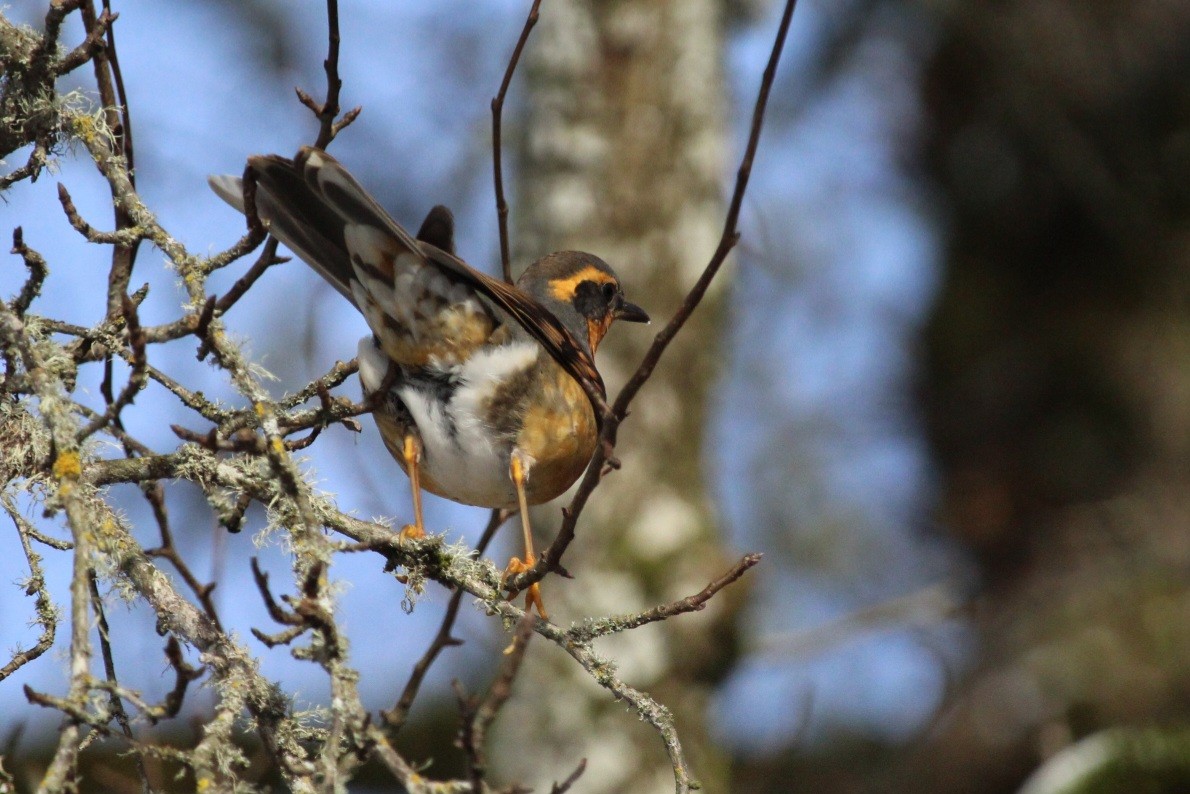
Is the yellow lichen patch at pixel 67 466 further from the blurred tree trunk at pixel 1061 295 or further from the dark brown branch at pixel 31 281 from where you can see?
the blurred tree trunk at pixel 1061 295

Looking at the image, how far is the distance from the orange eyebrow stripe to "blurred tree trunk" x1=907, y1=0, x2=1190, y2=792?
16.5 feet

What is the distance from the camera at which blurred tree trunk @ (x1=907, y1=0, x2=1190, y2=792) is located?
9.05 m

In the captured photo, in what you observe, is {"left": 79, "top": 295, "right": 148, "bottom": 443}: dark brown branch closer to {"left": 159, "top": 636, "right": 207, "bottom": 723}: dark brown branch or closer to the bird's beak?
{"left": 159, "top": 636, "right": 207, "bottom": 723}: dark brown branch

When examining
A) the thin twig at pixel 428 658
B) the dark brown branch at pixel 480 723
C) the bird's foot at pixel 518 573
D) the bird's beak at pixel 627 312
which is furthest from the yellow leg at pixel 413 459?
the dark brown branch at pixel 480 723

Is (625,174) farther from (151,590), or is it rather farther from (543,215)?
(151,590)

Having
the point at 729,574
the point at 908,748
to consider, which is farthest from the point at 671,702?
the point at 729,574

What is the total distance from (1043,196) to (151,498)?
29.4 ft

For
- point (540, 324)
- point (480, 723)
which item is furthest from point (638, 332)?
point (480, 723)

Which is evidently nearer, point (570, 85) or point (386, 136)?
point (570, 85)

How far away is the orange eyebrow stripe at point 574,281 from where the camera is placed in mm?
4430

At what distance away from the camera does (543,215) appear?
23.1 feet

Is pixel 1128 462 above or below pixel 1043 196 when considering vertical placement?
below

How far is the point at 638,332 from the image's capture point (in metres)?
6.87

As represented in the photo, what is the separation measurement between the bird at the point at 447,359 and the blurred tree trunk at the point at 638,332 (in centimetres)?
281
